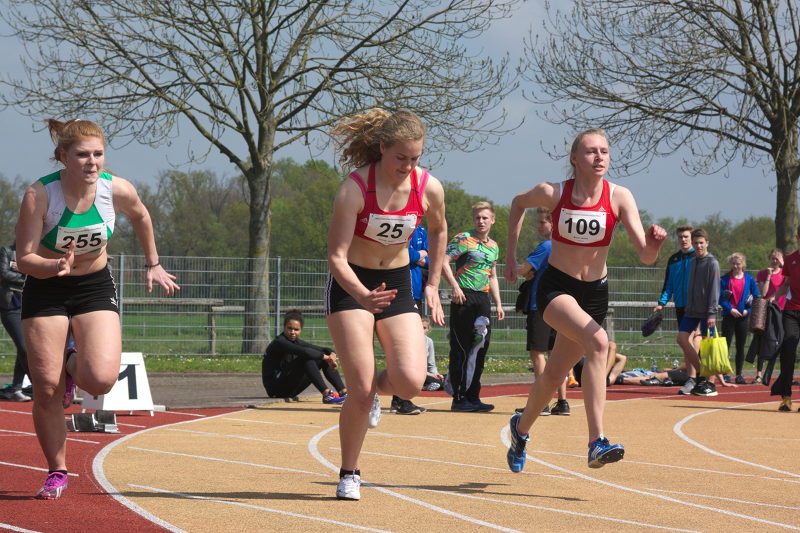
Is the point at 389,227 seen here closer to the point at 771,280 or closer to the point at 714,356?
the point at 714,356

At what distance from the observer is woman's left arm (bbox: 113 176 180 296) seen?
257 inches

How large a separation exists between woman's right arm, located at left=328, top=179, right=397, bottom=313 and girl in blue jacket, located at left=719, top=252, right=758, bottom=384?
41.5 feet

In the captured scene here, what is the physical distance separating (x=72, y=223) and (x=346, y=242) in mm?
1530

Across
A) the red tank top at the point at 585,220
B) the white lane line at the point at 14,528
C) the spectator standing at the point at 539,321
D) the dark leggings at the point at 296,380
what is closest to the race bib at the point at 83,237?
the white lane line at the point at 14,528

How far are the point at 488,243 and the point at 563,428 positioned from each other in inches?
89.3

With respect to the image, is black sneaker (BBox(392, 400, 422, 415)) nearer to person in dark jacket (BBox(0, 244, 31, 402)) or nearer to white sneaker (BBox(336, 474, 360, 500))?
person in dark jacket (BBox(0, 244, 31, 402))

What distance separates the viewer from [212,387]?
1609cm

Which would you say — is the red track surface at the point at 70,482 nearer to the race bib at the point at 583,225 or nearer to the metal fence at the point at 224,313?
the race bib at the point at 583,225

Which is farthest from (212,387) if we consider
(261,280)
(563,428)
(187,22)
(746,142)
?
(746,142)

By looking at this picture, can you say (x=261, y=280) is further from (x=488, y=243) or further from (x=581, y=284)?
(x=581, y=284)

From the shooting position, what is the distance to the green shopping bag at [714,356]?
554 inches

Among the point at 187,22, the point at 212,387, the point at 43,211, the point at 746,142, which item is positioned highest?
the point at 187,22

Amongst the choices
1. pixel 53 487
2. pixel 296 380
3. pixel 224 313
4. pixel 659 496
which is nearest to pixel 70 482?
pixel 53 487

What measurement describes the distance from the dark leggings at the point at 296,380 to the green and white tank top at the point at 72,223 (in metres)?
7.04
